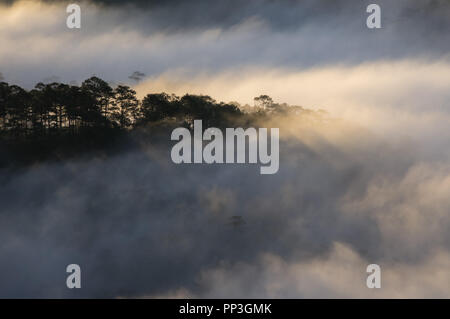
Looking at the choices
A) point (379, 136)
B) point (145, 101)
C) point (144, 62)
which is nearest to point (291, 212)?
point (145, 101)

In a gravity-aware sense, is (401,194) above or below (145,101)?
below

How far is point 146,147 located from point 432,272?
63557mm

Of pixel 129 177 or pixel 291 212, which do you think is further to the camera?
pixel 291 212

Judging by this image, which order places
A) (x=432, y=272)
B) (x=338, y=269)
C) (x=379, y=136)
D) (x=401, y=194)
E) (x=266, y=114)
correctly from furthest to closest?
(x=379, y=136) → (x=401, y=194) → (x=266, y=114) → (x=432, y=272) → (x=338, y=269)

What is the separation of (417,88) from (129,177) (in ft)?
492

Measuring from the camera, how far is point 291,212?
316 feet

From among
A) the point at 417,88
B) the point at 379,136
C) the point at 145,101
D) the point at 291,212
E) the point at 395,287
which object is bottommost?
the point at 395,287

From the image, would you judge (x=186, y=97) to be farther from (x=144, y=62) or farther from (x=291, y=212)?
(x=144, y=62)

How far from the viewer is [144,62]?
18850cm

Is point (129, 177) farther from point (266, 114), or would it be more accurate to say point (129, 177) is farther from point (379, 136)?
point (379, 136)

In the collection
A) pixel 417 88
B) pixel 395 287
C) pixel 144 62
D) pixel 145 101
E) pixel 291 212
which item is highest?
pixel 144 62
